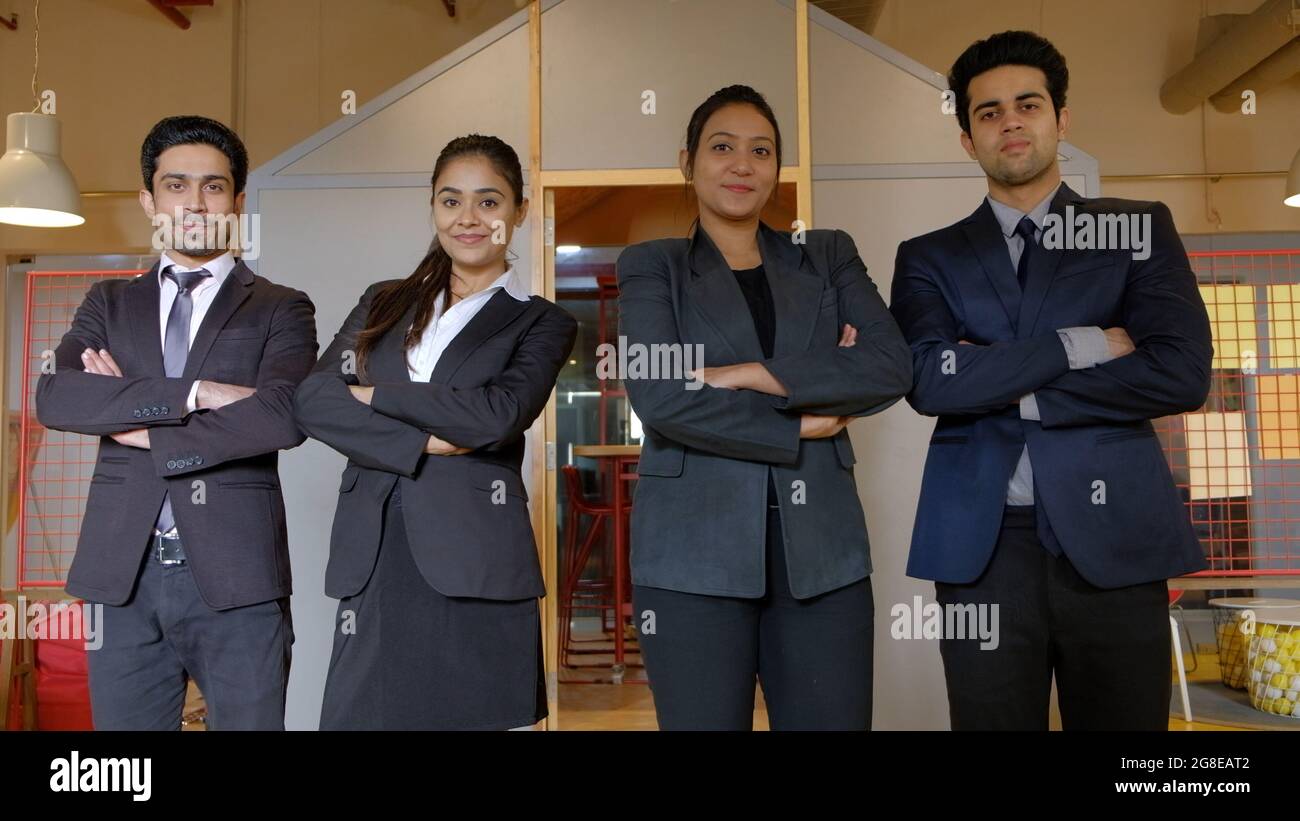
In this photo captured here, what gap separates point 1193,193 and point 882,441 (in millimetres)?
5170

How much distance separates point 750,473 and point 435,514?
66 centimetres

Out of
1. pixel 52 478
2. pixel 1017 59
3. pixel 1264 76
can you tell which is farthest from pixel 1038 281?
pixel 1264 76

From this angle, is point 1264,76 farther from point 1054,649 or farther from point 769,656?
point 769,656

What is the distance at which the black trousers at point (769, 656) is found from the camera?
184 cm

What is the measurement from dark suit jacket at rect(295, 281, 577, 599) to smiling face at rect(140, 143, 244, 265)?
469 mm

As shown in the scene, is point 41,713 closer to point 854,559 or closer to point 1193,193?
point 854,559

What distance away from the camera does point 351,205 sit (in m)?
4.22

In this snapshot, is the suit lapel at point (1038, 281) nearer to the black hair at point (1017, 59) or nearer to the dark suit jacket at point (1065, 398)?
the dark suit jacket at point (1065, 398)

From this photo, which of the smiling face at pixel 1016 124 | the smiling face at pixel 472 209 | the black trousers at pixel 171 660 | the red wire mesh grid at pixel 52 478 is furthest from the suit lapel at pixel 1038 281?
the red wire mesh grid at pixel 52 478

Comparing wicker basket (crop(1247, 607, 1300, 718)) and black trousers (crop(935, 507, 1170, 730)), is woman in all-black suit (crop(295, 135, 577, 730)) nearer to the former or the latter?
black trousers (crop(935, 507, 1170, 730))

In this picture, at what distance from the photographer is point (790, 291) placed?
2102 mm

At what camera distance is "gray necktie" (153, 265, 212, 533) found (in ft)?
7.58
